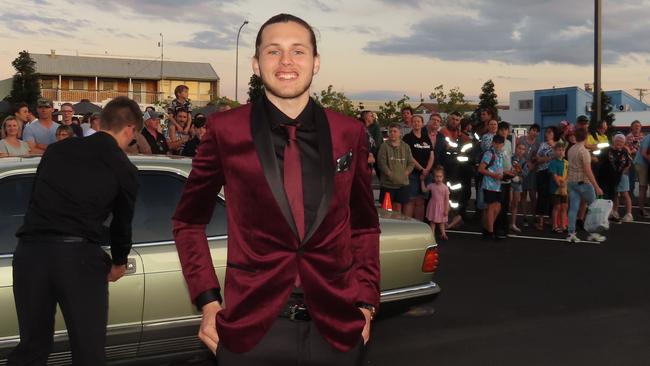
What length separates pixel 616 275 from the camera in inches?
316

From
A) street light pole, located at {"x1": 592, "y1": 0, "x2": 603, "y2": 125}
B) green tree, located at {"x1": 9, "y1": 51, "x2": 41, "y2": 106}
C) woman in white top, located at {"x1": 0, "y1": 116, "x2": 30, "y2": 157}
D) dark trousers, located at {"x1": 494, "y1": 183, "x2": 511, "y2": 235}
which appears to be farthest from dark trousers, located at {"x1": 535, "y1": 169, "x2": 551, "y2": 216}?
green tree, located at {"x1": 9, "y1": 51, "x2": 41, "y2": 106}

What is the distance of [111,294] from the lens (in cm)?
405

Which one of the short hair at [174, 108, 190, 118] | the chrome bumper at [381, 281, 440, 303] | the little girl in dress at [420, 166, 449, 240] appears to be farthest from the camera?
the little girl in dress at [420, 166, 449, 240]

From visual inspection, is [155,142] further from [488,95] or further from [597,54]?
[488,95]

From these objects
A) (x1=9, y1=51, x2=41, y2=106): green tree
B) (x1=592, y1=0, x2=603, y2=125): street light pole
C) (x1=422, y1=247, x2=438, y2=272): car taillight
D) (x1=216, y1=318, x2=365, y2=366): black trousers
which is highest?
(x1=9, y1=51, x2=41, y2=106): green tree

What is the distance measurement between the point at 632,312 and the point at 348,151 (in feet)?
17.6

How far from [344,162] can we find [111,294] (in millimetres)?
2539

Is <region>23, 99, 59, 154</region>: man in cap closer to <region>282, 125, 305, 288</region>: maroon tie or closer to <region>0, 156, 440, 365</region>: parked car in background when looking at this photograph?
<region>0, 156, 440, 365</region>: parked car in background

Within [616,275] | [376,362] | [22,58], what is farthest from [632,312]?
[22,58]

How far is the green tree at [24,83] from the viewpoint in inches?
1587

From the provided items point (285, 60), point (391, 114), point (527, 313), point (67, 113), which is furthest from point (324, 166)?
point (391, 114)

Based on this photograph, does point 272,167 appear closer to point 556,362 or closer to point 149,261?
point 149,261

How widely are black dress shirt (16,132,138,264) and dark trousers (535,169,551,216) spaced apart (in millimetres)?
9270

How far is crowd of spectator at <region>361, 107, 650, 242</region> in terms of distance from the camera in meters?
10.2
